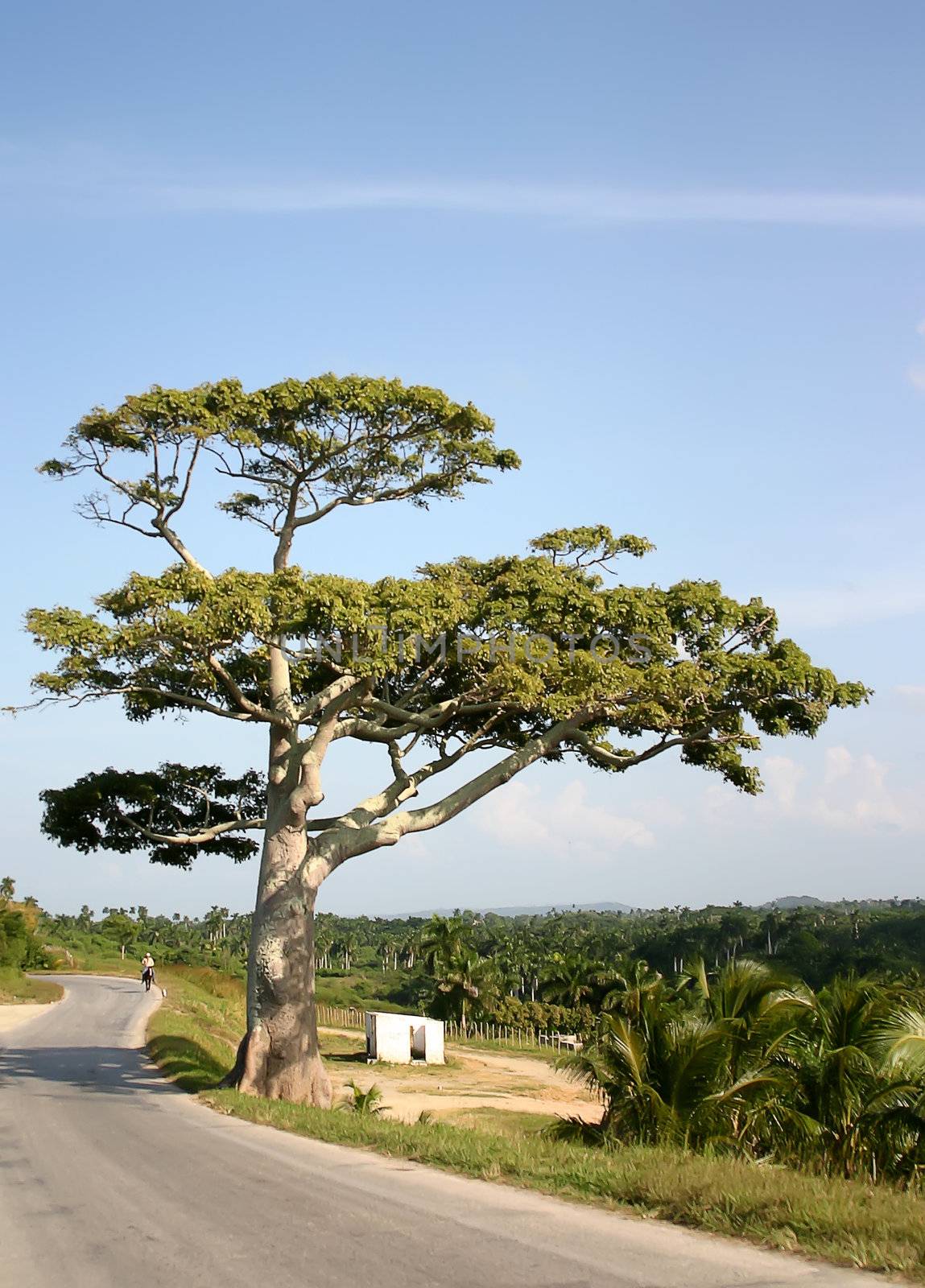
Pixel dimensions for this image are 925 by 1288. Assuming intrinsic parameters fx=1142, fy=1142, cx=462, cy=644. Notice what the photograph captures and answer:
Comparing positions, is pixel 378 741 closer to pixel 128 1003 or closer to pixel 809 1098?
pixel 809 1098

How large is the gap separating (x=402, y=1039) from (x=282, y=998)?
22.3 metres

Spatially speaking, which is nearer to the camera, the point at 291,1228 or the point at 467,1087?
the point at 291,1228

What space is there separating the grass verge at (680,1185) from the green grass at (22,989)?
1230 inches

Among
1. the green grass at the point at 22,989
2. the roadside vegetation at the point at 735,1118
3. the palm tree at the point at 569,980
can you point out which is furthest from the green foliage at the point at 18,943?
the roadside vegetation at the point at 735,1118

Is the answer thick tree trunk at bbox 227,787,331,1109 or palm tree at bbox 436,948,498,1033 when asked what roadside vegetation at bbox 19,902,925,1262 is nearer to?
thick tree trunk at bbox 227,787,331,1109

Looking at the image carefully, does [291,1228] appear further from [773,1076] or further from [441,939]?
[441,939]

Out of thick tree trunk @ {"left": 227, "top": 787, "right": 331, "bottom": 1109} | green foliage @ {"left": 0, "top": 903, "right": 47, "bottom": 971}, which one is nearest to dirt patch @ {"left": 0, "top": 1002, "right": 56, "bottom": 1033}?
green foliage @ {"left": 0, "top": 903, "right": 47, "bottom": 971}

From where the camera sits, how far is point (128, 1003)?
4031 cm

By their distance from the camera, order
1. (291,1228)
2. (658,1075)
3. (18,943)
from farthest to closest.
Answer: (18,943), (658,1075), (291,1228)

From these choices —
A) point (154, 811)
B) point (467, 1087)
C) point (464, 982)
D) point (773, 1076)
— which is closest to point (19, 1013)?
point (467, 1087)

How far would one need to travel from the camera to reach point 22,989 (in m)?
45.9

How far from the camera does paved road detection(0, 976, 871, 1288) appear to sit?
6.81 m

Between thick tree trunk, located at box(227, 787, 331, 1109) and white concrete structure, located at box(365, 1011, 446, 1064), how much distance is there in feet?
66.9

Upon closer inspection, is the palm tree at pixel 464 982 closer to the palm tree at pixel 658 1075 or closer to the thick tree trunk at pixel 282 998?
the thick tree trunk at pixel 282 998
